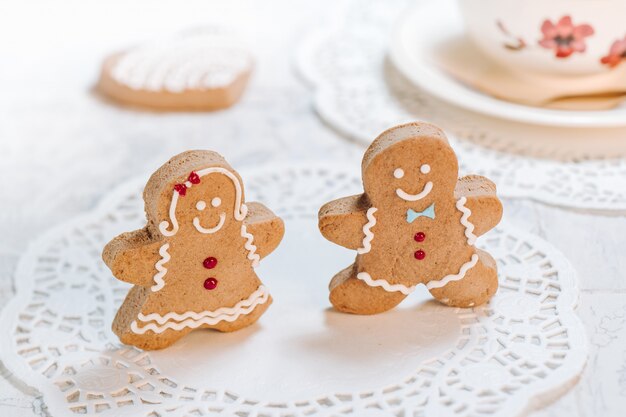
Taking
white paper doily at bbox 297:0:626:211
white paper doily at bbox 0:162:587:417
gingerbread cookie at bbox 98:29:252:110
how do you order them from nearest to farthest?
white paper doily at bbox 0:162:587:417, white paper doily at bbox 297:0:626:211, gingerbread cookie at bbox 98:29:252:110

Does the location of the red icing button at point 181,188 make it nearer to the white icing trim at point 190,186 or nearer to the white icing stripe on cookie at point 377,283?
the white icing trim at point 190,186

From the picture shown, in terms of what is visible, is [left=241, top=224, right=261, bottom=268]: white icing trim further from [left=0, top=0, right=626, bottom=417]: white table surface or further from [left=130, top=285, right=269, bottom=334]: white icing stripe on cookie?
[left=0, top=0, right=626, bottom=417]: white table surface

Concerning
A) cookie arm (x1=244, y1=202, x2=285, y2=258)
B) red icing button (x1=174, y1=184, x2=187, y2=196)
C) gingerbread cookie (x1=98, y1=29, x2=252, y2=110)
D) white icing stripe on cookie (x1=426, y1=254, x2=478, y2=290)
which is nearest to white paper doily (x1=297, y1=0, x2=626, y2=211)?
gingerbread cookie (x1=98, y1=29, x2=252, y2=110)

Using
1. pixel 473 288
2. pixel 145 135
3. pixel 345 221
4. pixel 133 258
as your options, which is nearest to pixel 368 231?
pixel 345 221

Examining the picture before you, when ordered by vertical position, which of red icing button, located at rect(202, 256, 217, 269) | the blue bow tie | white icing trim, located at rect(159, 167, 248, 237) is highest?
white icing trim, located at rect(159, 167, 248, 237)

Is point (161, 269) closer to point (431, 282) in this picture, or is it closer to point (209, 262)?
point (209, 262)

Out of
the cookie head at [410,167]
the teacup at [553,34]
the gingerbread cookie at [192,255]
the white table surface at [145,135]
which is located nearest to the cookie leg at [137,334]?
the gingerbread cookie at [192,255]

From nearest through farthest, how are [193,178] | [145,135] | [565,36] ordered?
[193,178]
[565,36]
[145,135]

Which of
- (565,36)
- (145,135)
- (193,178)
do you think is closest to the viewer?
(193,178)
